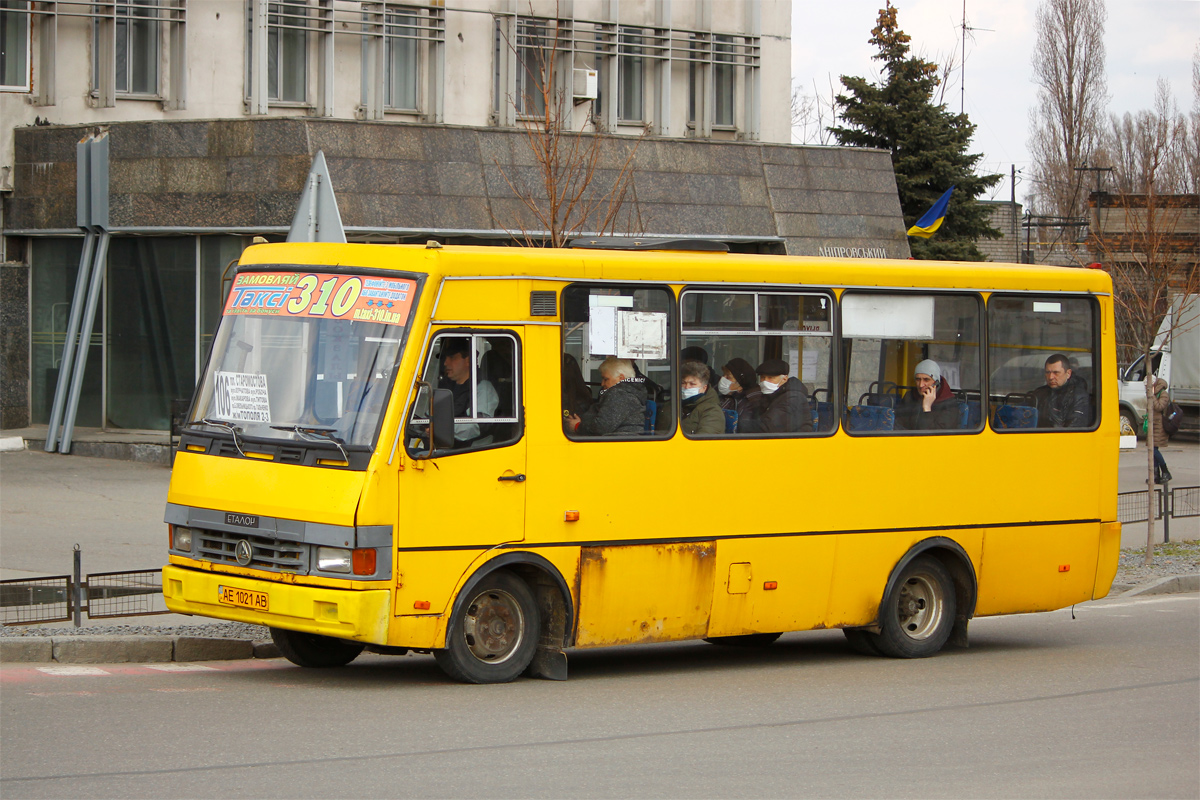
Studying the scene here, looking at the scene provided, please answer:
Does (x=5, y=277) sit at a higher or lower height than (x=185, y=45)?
lower

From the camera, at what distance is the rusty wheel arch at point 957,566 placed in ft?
35.6

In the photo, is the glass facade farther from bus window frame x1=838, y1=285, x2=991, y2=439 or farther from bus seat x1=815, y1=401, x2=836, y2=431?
bus seat x1=815, y1=401, x2=836, y2=431

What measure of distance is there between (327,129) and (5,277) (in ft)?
20.4

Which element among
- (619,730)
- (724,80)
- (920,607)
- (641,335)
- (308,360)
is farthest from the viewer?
(724,80)

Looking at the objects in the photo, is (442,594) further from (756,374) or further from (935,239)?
(935,239)

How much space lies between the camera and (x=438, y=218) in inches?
930

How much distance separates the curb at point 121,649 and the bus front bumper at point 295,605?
1065 millimetres

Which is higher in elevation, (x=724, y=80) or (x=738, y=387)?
(x=724, y=80)

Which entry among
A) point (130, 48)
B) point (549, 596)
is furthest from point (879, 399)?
point (130, 48)

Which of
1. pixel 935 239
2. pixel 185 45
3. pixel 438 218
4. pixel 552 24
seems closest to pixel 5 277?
pixel 185 45

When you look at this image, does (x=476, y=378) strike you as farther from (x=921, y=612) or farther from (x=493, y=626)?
Answer: (x=921, y=612)

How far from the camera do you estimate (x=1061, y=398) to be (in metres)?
11.6

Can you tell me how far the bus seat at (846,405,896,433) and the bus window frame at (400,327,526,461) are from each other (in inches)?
106

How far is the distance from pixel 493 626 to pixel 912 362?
12.7 feet
